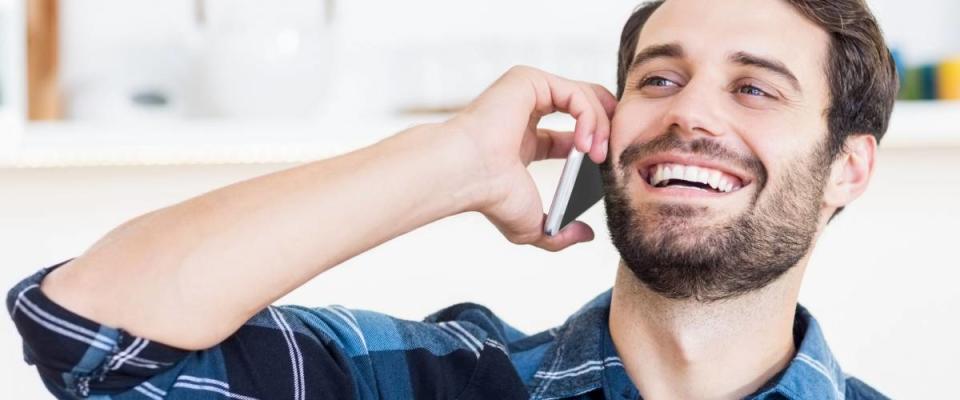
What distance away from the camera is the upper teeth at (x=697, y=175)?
1.27m

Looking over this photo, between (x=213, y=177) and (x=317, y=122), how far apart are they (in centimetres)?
29

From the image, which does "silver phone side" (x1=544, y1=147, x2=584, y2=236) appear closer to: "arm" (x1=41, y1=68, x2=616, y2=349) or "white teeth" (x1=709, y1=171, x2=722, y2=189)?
"arm" (x1=41, y1=68, x2=616, y2=349)

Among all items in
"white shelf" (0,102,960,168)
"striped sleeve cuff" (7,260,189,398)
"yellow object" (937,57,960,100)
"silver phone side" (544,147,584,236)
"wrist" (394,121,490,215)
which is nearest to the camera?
"striped sleeve cuff" (7,260,189,398)

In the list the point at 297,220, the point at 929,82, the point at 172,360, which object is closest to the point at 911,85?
the point at 929,82

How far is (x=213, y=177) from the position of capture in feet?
6.61

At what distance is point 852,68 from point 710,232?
12.5 inches

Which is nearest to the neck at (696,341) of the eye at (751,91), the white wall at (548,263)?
the eye at (751,91)

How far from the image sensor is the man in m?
1.02

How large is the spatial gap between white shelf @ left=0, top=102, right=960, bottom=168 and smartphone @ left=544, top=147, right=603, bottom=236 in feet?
1.61

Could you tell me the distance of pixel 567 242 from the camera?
1310 millimetres

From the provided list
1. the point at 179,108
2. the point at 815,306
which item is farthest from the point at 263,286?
the point at 815,306

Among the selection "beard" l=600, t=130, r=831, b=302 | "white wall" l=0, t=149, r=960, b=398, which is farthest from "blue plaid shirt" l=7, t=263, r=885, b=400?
"white wall" l=0, t=149, r=960, b=398

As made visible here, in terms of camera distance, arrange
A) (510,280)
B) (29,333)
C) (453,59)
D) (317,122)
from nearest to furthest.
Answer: (29,333) < (317,122) < (453,59) < (510,280)

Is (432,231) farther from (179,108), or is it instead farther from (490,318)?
(490,318)
